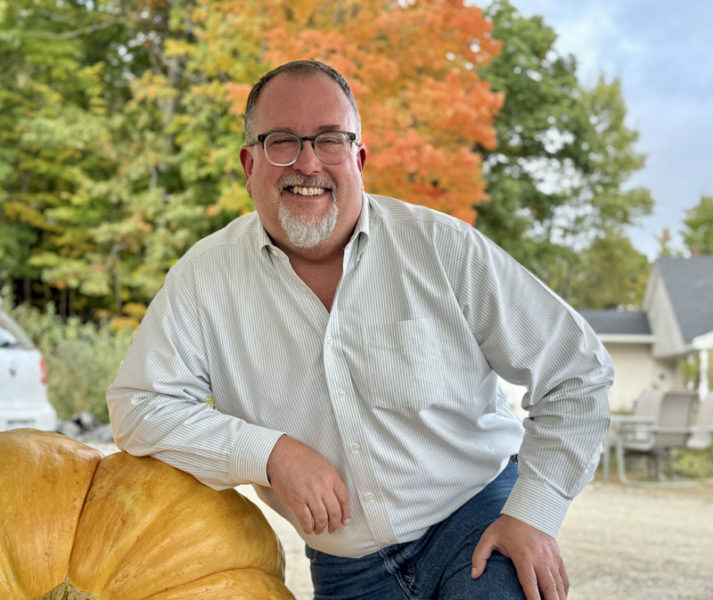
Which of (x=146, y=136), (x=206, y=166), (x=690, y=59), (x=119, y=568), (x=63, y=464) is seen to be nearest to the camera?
(x=119, y=568)

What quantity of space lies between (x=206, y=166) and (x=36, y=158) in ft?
11.8

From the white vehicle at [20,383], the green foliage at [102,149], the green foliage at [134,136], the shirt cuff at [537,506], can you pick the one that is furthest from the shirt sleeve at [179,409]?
the green foliage at [102,149]

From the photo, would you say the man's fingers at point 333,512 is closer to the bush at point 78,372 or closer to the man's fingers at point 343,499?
the man's fingers at point 343,499

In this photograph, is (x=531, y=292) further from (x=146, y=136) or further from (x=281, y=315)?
(x=146, y=136)

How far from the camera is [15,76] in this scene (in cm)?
1602

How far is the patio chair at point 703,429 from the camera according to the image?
9883 millimetres

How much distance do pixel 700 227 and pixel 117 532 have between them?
31.0 metres

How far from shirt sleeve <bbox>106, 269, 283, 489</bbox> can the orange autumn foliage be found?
814 cm

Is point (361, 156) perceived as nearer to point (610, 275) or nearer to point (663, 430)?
point (663, 430)

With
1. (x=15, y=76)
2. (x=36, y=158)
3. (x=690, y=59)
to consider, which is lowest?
(x=36, y=158)

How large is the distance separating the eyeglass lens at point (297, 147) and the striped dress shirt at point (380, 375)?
0.47ft

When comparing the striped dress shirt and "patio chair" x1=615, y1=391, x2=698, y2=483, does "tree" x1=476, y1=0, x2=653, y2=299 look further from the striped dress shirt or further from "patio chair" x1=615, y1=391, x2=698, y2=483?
the striped dress shirt

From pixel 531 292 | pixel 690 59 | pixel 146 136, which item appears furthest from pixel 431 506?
pixel 690 59

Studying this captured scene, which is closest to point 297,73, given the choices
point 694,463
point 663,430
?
point 663,430
